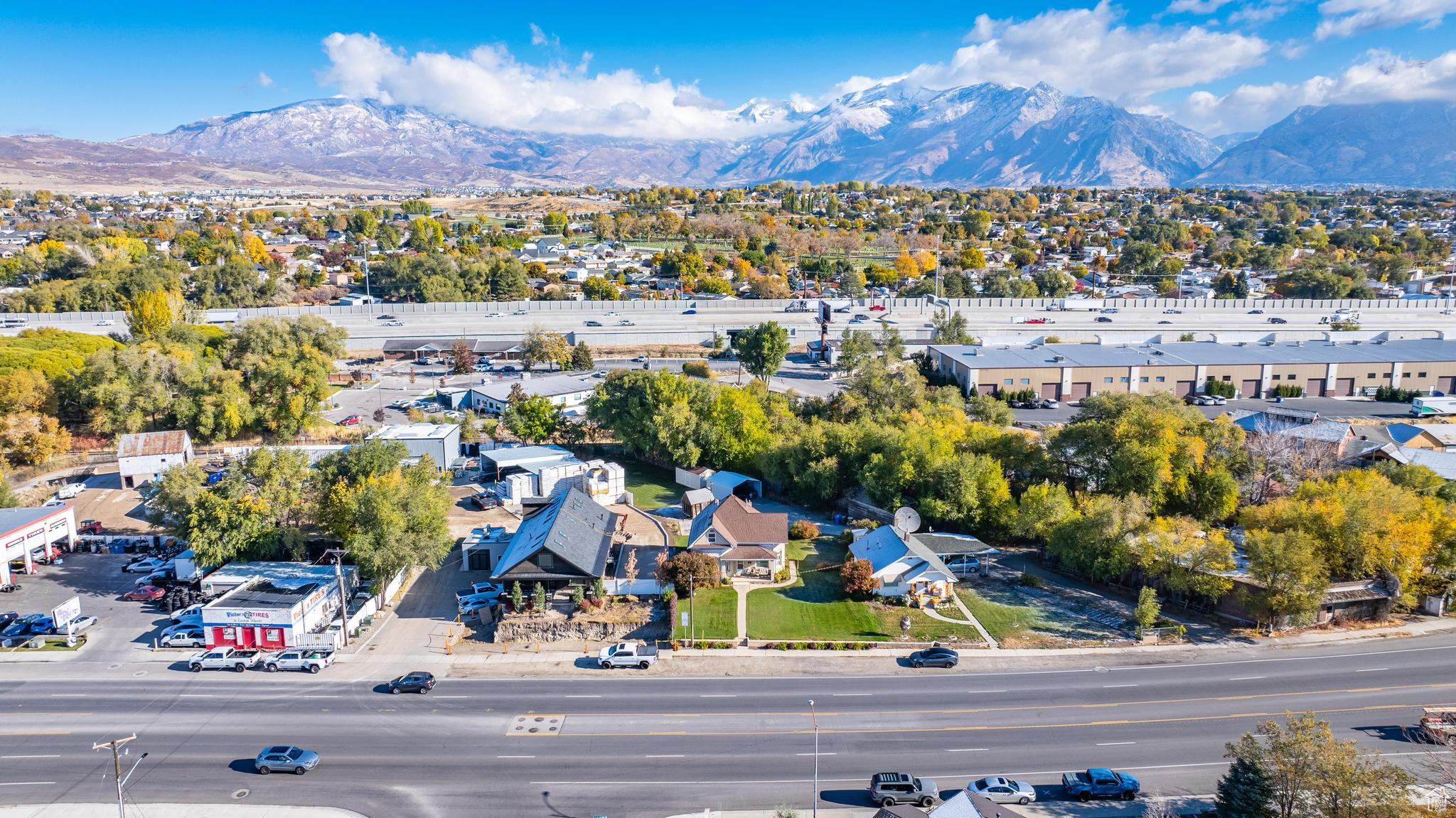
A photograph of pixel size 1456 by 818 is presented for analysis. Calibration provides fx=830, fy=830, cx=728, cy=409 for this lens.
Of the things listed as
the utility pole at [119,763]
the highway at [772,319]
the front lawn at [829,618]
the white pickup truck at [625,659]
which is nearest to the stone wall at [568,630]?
the white pickup truck at [625,659]

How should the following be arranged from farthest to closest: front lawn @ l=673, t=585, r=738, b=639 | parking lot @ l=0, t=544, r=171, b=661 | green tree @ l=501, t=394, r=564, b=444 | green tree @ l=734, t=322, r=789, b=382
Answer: green tree @ l=734, t=322, r=789, b=382, green tree @ l=501, t=394, r=564, b=444, front lawn @ l=673, t=585, r=738, b=639, parking lot @ l=0, t=544, r=171, b=661

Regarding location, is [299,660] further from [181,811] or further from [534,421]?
[534,421]

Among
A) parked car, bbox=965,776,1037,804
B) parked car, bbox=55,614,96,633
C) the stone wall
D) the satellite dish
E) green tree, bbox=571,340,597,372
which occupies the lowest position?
parked car, bbox=55,614,96,633

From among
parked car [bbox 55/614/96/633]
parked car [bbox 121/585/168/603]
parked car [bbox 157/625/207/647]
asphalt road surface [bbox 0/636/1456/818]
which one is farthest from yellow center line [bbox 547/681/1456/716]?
parked car [bbox 121/585/168/603]

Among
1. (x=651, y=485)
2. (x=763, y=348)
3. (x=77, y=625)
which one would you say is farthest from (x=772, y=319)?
(x=77, y=625)

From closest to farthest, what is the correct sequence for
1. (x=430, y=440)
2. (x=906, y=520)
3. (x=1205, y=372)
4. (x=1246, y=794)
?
1. (x=1246, y=794)
2. (x=906, y=520)
3. (x=430, y=440)
4. (x=1205, y=372)

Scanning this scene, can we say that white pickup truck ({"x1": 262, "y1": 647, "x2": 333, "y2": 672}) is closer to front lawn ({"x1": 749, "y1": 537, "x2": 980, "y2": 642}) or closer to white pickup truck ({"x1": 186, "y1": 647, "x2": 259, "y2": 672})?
white pickup truck ({"x1": 186, "y1": 647, "x2": 259, "y2": 672})

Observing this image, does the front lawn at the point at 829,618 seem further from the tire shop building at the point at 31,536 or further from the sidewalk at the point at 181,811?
the tire shop building at the point at 31,536
